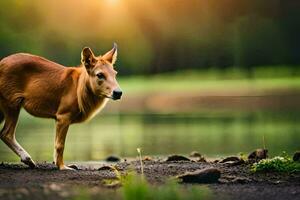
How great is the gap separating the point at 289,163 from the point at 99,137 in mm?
12289

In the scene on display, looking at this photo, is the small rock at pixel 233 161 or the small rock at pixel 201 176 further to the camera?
the small rock at pixel 233 161

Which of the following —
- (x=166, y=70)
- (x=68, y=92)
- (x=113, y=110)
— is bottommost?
(x=68, y=92)

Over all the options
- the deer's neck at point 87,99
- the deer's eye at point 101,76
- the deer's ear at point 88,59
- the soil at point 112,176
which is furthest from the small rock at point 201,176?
the deer's ear at point 88,59

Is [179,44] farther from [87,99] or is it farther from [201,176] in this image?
[201,176]

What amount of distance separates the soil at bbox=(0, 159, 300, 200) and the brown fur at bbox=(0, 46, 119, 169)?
579 millimetres

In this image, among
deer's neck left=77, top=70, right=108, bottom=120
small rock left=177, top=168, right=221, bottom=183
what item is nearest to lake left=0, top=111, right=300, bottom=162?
deer's neck left=77, top=70, right=108, bottom=120

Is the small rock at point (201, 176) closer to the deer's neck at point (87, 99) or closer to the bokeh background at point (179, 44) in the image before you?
the deer's neck at point (87, 99)

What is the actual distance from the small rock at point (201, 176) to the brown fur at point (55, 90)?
1.90m

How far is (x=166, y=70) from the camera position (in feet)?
285

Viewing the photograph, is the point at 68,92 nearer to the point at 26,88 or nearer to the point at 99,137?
the point at 26,88

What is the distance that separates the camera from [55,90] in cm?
1259

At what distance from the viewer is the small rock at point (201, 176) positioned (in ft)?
35.0

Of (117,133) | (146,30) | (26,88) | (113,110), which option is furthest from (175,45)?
(26,88)

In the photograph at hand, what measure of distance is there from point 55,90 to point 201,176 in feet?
9.75
